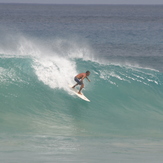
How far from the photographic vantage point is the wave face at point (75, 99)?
1273 centimetres

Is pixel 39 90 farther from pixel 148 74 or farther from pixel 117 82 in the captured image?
pixel 148 74

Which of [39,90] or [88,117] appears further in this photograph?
[39,90]

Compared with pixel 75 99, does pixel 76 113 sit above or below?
below

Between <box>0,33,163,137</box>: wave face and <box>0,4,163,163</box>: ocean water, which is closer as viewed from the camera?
<box>0,4,163,163</box>: ocean water

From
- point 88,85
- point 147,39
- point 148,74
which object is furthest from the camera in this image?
point 147,39

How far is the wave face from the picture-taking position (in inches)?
501

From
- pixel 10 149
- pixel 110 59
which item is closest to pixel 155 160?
pixel 10 149

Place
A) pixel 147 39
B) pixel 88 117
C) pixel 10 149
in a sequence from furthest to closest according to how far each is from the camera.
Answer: pixel 147 39, pixel 88 117, pixel 10 149

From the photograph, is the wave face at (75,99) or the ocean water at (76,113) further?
the wave face at (75,99)

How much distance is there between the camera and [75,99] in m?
15.0

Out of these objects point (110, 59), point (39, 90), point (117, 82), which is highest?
point (110, 59)

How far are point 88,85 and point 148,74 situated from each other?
11.6ft

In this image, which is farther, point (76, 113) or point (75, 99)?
point (75, 99)

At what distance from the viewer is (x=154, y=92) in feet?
55.2
